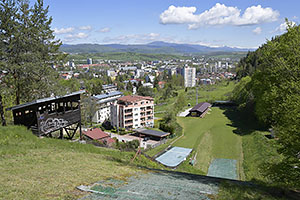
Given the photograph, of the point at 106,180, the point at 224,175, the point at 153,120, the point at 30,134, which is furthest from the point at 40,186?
the point at 153,120

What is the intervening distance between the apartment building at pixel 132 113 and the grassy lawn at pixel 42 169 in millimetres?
27999

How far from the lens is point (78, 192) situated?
5469 mm

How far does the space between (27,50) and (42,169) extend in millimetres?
9411

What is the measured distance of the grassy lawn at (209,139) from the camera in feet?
74.6

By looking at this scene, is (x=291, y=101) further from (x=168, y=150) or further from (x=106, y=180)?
(x=168, y=150)

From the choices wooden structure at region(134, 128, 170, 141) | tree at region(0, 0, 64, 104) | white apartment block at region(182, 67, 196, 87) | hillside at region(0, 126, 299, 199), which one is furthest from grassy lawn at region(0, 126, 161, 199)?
white apartment block at region(182, 67, 196, 87)

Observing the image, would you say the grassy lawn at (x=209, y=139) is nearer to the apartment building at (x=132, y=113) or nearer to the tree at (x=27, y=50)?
the apartment building at (x=132, y=113)

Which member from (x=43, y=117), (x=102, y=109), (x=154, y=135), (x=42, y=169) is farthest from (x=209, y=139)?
(x=102, y=109)

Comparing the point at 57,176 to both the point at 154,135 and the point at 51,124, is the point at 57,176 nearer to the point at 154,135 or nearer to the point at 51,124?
the point at 51,124

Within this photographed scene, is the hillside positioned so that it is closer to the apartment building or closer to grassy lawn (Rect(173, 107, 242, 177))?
grassy lawn (Rect(173, 107, 242, 177))

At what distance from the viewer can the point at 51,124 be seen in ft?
40.3

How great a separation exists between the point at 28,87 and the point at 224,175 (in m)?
15.8

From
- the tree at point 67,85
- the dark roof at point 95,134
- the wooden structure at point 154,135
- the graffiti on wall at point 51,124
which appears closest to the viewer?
the graffiti on wall at point 51,124

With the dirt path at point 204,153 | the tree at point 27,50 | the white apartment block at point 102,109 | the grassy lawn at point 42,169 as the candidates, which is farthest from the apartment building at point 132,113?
the grassy lawn at point 42,169
